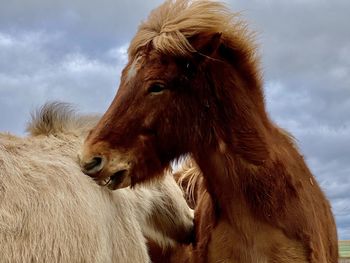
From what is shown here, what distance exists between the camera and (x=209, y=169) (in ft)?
16.4

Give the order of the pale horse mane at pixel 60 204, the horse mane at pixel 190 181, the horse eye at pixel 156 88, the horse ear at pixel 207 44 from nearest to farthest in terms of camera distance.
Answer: the pale horse mane at pixel 60 204 < the horse eye at pixel 156 88 < the horse ear at pixel 207 44 < the horse mane at pixel 190 181

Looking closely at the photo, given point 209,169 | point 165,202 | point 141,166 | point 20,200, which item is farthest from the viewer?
point 165,202

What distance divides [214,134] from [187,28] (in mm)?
903

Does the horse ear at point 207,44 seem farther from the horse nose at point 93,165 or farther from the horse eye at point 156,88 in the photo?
the horse nose at point 93,165

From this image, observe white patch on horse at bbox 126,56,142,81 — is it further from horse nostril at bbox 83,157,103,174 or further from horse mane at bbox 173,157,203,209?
horse mane at bbox 173,157,203,209

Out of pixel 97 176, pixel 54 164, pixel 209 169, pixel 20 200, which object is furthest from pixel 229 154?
pixel 20 200

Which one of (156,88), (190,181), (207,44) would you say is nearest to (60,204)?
(156,88)

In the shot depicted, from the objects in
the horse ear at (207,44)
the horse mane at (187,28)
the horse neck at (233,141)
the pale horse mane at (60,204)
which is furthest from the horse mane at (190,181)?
the horse ear at (207,44)

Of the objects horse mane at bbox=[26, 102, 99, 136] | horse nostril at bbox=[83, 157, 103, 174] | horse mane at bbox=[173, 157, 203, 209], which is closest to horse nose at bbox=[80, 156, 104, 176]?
horse nostril at bbox=[83, 157, 103, 174]

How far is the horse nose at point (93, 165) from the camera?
4352 mm

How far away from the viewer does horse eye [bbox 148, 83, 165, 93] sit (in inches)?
179

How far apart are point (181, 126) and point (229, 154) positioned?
49 cm

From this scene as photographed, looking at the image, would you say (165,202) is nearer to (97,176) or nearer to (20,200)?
(97,176)

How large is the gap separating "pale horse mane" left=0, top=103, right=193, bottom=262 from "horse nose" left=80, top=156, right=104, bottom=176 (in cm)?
5
